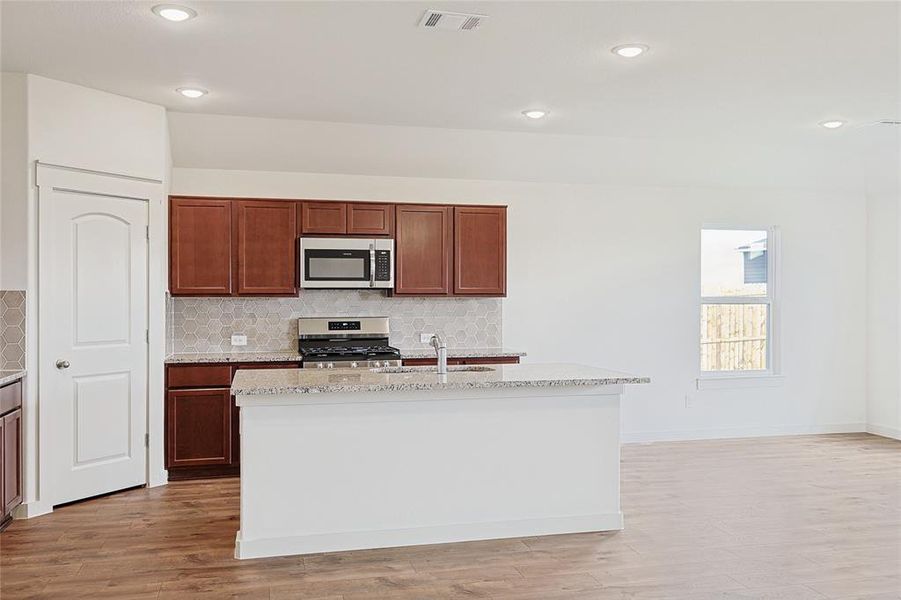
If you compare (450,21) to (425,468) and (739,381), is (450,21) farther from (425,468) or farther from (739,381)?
(739,381)

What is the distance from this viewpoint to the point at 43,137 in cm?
462

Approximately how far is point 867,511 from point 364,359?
354 centimetres

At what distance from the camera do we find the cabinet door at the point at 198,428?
18.0 ft

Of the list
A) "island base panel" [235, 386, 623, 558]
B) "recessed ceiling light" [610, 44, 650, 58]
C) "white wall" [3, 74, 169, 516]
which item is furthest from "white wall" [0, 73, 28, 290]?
"recessed ceiling light" [610, 44, 650, 58]

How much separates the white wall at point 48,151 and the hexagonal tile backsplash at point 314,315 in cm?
141

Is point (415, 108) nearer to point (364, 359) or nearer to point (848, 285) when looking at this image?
point (364, 359)

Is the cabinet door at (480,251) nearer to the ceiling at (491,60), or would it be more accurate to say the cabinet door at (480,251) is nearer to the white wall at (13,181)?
the ceiling at (491,60)

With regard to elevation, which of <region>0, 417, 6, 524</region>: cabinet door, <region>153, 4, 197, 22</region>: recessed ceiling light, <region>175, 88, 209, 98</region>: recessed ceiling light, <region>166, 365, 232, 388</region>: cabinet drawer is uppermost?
<region>175, 88, 209, 98</region>: recessed ceiling light

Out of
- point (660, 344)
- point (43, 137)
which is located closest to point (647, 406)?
point (660, 344)

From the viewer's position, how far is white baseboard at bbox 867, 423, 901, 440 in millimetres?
7305

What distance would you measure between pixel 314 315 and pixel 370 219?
3.04ft

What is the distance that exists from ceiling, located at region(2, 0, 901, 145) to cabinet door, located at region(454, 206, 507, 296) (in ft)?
2.84

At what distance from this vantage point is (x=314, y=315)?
20.9ft

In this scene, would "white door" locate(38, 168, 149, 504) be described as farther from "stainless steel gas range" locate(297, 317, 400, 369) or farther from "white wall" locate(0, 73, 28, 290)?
"stainless steel gas range" locate(297, 317, 400, 369)
